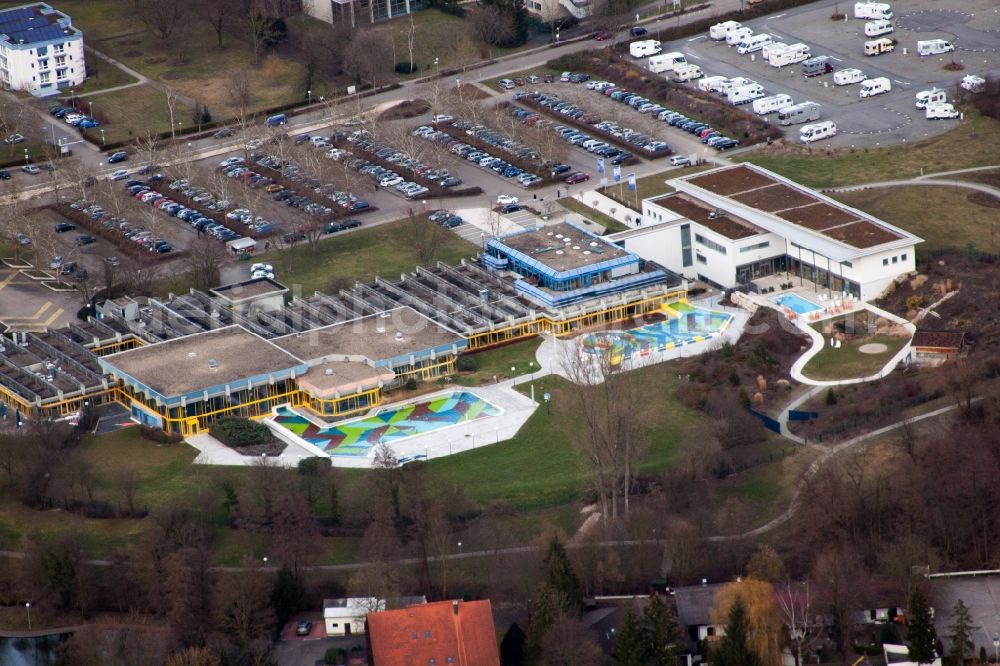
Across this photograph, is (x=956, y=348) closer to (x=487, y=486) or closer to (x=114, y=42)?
(x=487, y=486)

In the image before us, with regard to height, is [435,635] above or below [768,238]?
below

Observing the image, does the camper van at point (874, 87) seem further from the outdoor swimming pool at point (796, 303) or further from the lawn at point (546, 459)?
the lawn at point (546, 459)

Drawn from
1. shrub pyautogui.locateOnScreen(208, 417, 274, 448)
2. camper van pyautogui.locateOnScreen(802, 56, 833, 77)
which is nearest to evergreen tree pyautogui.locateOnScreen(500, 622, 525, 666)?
shrub pyautogui.locateOnScreen(208, 417, 274, 448)

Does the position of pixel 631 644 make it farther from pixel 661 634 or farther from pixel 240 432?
pixel 240 432

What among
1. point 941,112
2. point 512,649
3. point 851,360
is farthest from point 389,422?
point 941,112

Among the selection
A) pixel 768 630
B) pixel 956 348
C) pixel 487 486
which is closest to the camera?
pixel 768 630

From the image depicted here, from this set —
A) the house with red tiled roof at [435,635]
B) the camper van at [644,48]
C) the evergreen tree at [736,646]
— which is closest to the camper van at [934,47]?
the camper van at [644,48]

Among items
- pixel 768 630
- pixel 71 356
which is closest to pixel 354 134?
pixel 71 356
